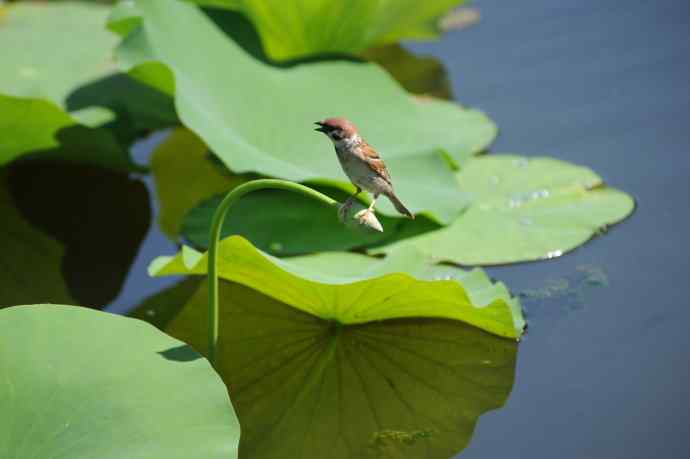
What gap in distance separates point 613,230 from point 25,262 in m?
2.39

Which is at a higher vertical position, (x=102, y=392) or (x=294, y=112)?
(x=102, y=392)

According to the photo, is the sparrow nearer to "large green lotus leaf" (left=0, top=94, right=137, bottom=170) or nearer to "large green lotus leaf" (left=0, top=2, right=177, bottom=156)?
"large green lotus leaf" (left=0, top=94, right=137, bottom=170)

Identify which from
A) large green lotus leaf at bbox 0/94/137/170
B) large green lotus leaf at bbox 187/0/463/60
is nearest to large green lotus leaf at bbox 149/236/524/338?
large green lotus leaf at bbox 0/94/137/170

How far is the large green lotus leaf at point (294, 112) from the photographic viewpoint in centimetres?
394

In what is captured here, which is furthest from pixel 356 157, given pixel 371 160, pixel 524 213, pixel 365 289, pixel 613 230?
pixel 613 230

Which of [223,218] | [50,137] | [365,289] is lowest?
[50,137]

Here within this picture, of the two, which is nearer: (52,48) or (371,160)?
(371,160)

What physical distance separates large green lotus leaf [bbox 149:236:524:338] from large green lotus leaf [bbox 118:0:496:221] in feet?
1.69

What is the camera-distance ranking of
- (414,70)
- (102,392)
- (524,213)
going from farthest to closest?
(414,70) < (524,213) < (102,392)

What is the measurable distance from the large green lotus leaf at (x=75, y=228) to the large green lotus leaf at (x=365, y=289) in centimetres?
99

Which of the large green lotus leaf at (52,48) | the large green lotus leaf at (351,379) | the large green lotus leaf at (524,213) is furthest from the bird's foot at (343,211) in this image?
the large green lotus leaf at (52,48)

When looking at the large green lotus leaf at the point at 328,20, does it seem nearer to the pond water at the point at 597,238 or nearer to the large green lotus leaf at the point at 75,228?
the pond water at the point at 597,238

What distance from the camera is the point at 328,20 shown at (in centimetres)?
504

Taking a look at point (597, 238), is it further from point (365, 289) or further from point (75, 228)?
point (75, 228)
